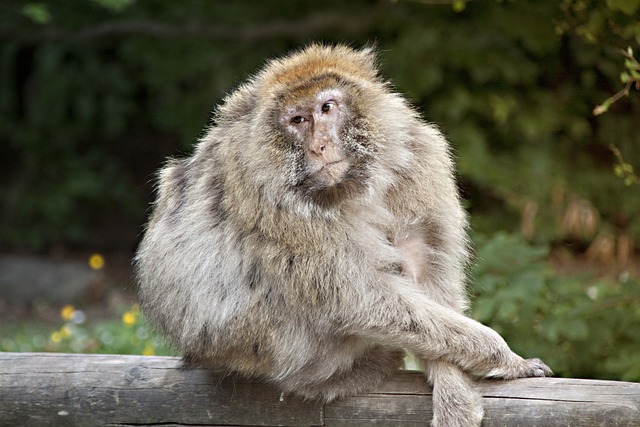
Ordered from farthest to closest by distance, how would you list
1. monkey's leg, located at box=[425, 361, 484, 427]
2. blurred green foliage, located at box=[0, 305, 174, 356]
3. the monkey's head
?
blurred green foliage, located at box=[0, 305, 174, 356] → the monkey's head → monkey's leg, located at box=[425, 361, 484, 427]

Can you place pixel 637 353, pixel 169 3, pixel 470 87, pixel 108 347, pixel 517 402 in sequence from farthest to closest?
pixel 169 3
pixel 470 87
pixel 108 347
pixel 637 353
pixel 517 402

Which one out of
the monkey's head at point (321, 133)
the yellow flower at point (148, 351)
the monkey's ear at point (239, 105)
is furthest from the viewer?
the yellow flower at point (148, 351)

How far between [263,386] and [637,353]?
203 cm

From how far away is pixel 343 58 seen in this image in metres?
3.97

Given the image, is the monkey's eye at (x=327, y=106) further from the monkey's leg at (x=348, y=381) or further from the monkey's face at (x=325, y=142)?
the monkey's leg at (x=348, y=381)

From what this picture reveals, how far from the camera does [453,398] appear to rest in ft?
11.7

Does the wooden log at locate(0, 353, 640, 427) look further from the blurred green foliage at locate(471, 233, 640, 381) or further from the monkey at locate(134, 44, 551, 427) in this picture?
the blurred green foliage at locate(471, 233, 640, 381)

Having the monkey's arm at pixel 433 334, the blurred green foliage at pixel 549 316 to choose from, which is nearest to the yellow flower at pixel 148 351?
the blurred green foliage at pixel 549 316

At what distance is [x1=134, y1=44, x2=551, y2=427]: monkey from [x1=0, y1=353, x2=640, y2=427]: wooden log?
67 mm

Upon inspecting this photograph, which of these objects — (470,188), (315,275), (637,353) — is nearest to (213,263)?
(315,275)

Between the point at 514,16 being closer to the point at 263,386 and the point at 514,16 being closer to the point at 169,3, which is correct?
the point at 169,3

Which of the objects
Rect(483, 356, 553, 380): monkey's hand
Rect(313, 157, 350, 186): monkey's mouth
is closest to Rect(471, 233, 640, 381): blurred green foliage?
Rect(483, 356, 553, 380): monkey's hand

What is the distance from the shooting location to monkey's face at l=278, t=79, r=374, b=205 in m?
3.63

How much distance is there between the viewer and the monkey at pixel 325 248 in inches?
143
